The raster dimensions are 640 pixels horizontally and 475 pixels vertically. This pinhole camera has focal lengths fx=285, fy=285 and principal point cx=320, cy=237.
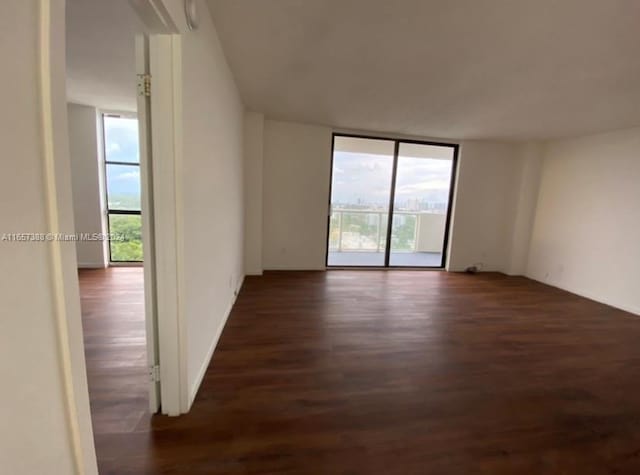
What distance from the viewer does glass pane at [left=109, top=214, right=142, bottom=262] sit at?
4480 millimetres

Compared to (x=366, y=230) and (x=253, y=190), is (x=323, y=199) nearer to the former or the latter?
(x=253, y=190)

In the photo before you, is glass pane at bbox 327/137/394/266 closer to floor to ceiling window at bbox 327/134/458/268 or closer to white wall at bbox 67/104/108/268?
floor to ceiling window at bbox 327/134/458/268

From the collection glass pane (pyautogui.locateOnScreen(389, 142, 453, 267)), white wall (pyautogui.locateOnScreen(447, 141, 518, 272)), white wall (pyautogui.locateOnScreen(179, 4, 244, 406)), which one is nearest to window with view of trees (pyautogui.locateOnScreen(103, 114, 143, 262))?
white wall (pyautogui.locateOnScreen(179, 4, 244, 406))

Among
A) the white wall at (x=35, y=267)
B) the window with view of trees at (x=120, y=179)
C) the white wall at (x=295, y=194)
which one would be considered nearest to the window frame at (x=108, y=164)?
the window with view of trees at (x=120, y=179)

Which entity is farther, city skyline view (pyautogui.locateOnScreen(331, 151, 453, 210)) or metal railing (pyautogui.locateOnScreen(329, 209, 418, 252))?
metal railing (pyautogui.locateOnScreen(329, 209, 418, 252))

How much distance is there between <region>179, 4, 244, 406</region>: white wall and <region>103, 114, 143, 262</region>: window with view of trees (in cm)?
267

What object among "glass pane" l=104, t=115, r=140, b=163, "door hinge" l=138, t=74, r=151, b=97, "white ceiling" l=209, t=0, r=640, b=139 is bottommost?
"door hinge" l=138, t=74, r=151, b=97

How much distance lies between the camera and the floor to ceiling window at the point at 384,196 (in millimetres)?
4945

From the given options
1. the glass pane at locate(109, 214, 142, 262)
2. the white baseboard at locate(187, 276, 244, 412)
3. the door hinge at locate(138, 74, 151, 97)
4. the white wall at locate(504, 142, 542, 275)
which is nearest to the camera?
the door hinge at locate(138, 74, 151, 97)

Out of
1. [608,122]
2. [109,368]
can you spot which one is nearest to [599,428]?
[109,368]

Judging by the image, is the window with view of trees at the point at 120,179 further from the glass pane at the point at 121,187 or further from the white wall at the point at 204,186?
the white wall at the point at 204,186

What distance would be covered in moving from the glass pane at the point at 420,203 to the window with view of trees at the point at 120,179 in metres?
4.28

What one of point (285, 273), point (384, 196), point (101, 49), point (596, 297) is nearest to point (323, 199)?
point (384, 196)

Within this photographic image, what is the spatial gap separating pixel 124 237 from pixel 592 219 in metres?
7.02
